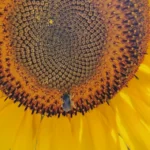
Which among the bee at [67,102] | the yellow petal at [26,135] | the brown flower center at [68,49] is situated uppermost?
the brown flower center at [68,49]

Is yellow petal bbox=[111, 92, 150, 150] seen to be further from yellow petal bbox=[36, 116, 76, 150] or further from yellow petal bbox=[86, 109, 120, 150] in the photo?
yellow petal bbox=[36, 116, 76, 150]

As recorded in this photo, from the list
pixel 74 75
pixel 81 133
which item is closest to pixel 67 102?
pixel 74 75

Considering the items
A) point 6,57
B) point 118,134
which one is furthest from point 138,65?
point 6,57

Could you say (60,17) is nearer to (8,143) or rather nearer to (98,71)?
(98,71)

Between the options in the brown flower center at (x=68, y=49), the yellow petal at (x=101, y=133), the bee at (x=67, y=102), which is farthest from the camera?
the yellow petal at (x=101, y=133)

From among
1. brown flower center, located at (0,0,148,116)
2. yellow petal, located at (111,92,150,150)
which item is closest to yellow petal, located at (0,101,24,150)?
→ brown flower center, located at (0,0,148,116)

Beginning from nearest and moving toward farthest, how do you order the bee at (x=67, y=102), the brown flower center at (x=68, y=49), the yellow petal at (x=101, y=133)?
the brown flower center at (x=68, y=49) → the bee at (x=67, y=102) → the yellow petal at (x=101, y=133)

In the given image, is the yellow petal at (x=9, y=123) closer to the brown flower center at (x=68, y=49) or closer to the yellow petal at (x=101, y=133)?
the brown flower center at (x=68, y=49)

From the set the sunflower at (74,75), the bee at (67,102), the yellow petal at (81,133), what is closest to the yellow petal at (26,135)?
the sunflower at (74,75)
